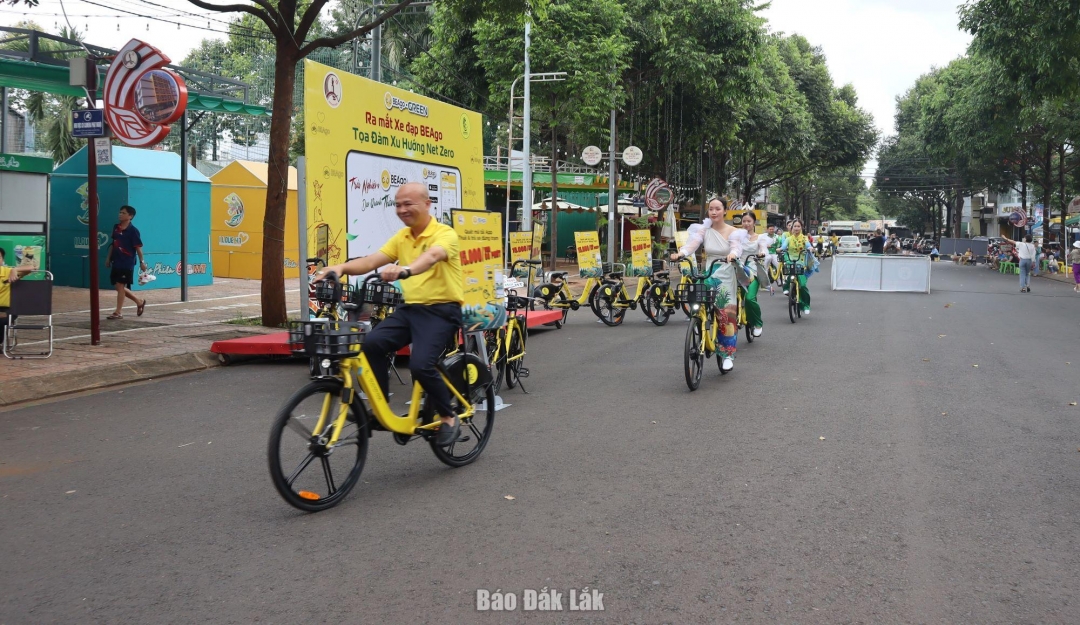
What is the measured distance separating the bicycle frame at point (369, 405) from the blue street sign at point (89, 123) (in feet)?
22.3

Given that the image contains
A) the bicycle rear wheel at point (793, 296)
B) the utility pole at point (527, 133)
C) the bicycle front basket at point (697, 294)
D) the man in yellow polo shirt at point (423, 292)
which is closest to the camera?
the man in yellow polo shirt at point (423, 292)

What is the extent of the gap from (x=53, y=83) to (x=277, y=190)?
17.1 feet

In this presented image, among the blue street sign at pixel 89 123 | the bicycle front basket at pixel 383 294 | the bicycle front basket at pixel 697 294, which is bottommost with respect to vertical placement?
the bicycle front basket at pixel 697 294

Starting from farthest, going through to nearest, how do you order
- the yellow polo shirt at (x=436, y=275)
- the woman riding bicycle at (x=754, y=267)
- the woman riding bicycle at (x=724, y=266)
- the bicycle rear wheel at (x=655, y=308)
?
the bicycle rear wheel at (x=655, y=308), the woman riding bicycle at (x=754, y=267), the woman riding bicycle at (x=724, y=266), the yellow polo shirt at (x=436, y=275)

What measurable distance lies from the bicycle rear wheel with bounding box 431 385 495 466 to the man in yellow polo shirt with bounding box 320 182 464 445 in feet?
1.17

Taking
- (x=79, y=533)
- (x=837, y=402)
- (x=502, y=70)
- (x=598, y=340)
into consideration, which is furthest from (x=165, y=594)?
(x=502, y=70)

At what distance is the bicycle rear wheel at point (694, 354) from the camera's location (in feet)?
28.8

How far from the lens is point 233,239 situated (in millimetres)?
23094

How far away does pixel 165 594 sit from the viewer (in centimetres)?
387

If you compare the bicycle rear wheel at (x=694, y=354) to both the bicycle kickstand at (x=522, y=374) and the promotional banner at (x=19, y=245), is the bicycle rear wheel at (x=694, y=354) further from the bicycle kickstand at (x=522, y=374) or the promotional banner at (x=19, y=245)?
the promotional banner at (x=19, y=245)

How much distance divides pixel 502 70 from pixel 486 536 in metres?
27.9

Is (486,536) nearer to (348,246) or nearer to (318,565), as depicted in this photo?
(318,565)

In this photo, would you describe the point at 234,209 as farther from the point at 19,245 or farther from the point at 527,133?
the point at 527,133

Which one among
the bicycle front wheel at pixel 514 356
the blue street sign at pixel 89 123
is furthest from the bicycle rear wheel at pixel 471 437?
the blue street sign at pixel 89 123
